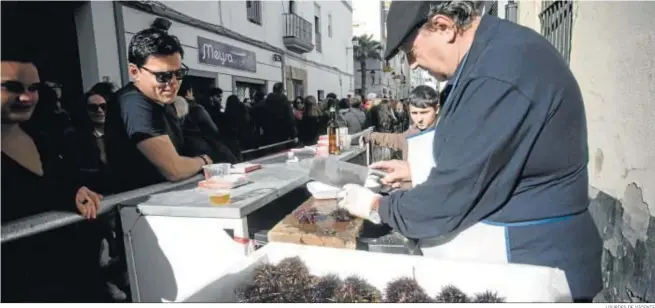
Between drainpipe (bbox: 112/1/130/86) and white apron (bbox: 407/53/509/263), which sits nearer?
white apron (bbox: 407/53/509/263)

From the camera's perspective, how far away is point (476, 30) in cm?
122

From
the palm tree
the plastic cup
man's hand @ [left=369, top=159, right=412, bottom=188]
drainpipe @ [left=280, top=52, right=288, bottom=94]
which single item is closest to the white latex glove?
man's hand @ [left=369, top=159, right=412, bottom=188]

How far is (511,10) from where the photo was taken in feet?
17.8

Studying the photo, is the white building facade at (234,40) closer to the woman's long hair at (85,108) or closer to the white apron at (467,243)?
the woman's long hair at (85,108)

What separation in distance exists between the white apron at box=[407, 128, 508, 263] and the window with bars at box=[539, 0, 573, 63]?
9.70ft

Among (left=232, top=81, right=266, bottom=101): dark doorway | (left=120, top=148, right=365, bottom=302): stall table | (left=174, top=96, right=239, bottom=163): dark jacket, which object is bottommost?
(left=120, top=148, right=365, bottom=302): stall table

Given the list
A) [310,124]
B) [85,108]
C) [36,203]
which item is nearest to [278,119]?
[310,124]

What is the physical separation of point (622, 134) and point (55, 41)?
656 cm

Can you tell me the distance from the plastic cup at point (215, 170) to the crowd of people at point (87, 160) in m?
0.15

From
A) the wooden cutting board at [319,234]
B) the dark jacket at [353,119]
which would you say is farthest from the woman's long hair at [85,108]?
the dark jacket at [353,119]

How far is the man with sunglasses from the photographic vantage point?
2.01 m

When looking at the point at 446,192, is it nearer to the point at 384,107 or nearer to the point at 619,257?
the point at 619,257

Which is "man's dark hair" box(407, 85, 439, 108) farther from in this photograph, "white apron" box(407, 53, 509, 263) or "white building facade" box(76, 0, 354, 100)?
"white building facade" box(76, 0, 354, 100)

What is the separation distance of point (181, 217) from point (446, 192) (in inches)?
45.6
